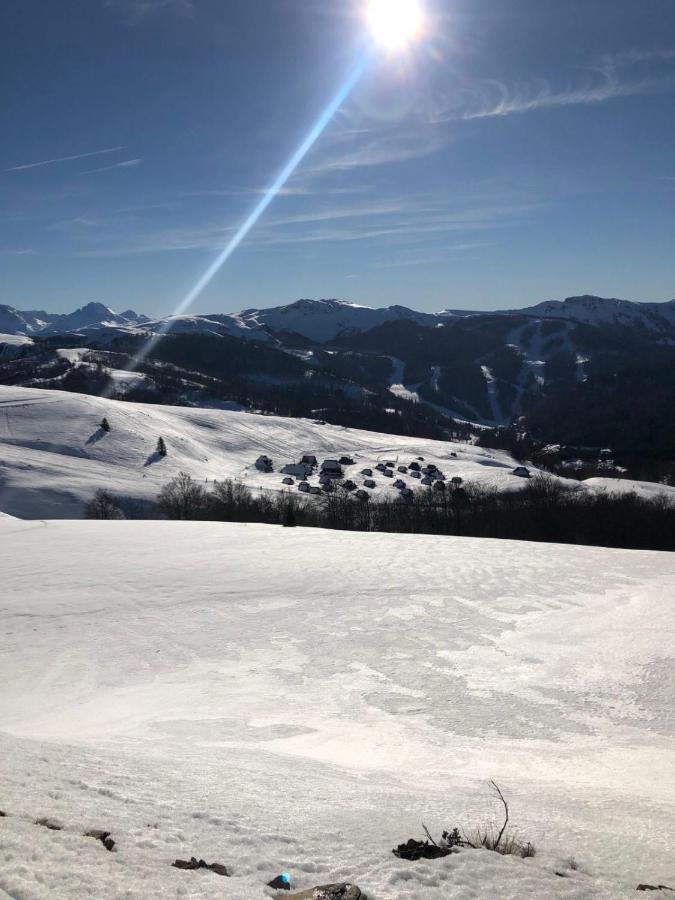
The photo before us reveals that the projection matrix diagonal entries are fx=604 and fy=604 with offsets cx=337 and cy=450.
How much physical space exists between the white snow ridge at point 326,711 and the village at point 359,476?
280ft

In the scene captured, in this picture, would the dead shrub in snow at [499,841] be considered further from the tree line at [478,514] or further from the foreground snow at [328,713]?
the tree line at [478,514]

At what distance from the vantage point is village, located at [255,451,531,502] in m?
119

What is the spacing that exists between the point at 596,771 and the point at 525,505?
266ft

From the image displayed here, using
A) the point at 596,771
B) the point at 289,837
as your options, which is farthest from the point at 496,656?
the point at 289,837

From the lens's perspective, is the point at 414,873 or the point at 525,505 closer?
the point at 414,873

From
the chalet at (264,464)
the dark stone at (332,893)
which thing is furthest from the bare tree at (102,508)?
the dark stone at (332,893)

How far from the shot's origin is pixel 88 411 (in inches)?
5399

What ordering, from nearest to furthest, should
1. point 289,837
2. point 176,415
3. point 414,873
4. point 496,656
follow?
1. point 414,873
2. point 289,837
3. point 496,656
4. point 176,415

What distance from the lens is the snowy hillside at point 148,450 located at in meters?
94.9

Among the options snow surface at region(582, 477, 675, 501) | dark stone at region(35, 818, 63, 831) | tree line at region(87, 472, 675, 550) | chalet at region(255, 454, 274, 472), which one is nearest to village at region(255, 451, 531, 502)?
chalet at region(255, 454, 274, 472)

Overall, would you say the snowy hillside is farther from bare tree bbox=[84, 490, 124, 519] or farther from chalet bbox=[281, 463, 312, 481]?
bare tree bbox=[84, 490, 124, 519]

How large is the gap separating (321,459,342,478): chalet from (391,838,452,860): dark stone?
124735 mm

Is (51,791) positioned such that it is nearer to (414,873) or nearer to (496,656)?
(414,873)

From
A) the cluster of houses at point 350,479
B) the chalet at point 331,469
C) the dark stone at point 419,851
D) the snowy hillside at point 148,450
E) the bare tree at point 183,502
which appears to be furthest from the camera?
the chalet at point 331,469
